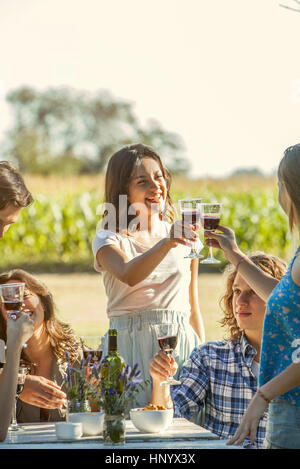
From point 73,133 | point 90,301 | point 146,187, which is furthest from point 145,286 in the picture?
point 73,133

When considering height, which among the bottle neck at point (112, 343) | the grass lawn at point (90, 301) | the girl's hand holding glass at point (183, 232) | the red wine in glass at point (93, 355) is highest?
the girl's hand holding glass at point (183, 232)

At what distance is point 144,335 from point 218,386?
1.30 feet

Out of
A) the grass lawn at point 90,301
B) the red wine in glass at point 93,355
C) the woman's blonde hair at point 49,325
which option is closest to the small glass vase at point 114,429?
the red wine in glass at point 93,355

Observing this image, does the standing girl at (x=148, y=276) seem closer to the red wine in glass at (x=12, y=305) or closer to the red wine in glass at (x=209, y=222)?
the red wine in glass at (x=209, y=222)

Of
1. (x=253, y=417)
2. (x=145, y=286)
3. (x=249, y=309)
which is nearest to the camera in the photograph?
(x=253, y=417)

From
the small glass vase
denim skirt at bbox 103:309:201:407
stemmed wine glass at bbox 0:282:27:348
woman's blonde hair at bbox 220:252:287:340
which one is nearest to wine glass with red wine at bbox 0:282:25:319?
stemmed wine glass at bbox 0:282:27:348

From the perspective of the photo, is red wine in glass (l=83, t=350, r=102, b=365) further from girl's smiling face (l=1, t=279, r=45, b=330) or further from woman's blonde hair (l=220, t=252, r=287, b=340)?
woman's blonde hair (l=220, t=252, r=287, b=340)

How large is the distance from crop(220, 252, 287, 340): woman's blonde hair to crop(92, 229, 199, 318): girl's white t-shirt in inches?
9.3

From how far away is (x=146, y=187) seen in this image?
3264mm

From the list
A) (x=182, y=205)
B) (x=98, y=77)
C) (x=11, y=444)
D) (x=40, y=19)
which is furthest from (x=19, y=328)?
(x=98, y=77)

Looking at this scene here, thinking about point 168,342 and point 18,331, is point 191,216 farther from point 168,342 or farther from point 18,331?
point 18,331

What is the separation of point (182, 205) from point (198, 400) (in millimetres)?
882

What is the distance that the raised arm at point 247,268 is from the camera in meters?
2.69

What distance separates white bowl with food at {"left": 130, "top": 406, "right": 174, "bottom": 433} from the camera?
2.47m
